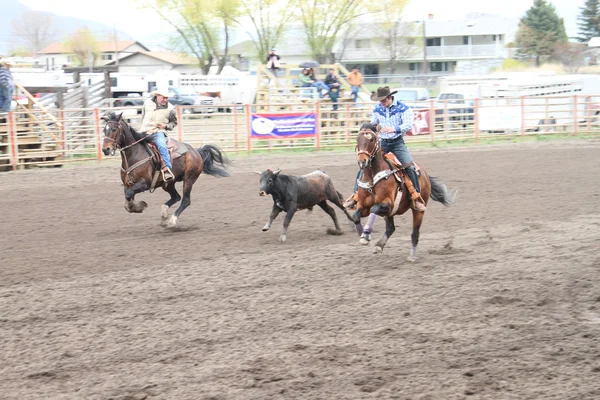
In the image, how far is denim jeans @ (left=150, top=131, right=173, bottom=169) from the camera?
1112 cm

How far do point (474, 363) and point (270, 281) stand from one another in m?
2.94

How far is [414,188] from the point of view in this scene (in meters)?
8.60

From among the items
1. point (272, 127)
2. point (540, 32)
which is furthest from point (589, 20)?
point (272, 127)

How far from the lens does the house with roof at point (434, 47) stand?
236 ft

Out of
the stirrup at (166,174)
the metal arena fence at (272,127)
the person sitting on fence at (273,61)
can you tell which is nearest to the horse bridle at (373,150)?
the stirrup at (166,174)

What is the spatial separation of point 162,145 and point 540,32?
2656 inches

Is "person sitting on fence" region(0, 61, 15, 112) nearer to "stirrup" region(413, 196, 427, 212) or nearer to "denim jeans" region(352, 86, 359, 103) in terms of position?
"denim jeans" region(352, 86, 359, 103)

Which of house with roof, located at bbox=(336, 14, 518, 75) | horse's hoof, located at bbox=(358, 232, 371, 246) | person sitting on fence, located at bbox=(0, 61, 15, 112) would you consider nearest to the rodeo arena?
horse's hoof, located at bbox=(358, 232, 371, 246)

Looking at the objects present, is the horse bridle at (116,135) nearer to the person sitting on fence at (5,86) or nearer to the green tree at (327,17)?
the person sitting on fence at (5,86)

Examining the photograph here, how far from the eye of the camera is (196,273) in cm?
822

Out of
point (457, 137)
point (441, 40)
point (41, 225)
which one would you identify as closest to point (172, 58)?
point (441, 40)

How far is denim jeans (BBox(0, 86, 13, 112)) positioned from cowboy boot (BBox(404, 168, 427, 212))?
1198 centimetres

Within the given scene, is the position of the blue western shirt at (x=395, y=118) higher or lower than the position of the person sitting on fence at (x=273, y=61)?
lower

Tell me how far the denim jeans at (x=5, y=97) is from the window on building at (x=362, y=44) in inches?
2398
